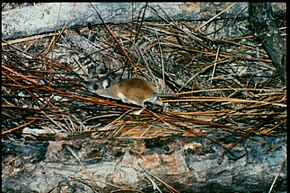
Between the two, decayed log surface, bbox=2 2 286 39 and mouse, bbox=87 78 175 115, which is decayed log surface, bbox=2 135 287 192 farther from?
decayed log surface, bbox=2 2 286 39

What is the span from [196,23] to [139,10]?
31cm

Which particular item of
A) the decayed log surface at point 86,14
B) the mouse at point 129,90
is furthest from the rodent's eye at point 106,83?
the decayed log surface at point 86,14

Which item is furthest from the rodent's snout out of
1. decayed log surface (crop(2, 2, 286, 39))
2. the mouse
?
decayed log surface (crop(2, 2, 286, 39))

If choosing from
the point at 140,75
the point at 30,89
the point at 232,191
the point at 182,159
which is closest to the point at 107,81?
the point at 140,75

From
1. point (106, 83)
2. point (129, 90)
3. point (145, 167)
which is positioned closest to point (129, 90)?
point (129, 90)

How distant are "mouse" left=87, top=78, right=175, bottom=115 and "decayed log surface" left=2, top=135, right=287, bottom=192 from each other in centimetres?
33

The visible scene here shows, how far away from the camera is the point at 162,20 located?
2.15m

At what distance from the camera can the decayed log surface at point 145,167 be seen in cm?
163

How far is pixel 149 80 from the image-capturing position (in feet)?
6.87

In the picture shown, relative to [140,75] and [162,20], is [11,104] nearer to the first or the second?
[140,75]

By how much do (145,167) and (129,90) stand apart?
43 cm

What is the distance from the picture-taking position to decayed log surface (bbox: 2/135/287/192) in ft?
5.35

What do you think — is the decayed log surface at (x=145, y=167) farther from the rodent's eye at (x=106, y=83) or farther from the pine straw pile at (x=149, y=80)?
the rodent's eye at (x=106, y=83)

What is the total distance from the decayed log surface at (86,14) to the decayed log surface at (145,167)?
0.73 meters
